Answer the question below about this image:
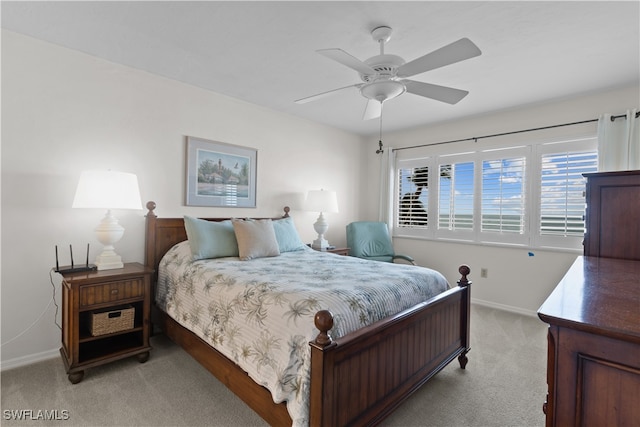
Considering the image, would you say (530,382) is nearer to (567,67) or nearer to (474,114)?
(567,67)

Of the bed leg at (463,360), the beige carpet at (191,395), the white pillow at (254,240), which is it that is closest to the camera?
the beige carpet at (191,395)

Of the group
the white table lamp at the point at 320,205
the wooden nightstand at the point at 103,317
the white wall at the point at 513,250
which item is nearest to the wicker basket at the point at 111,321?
the wooden nightstand at the point at 103,317

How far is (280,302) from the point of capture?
162 cm

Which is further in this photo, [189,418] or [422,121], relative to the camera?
[422,121]

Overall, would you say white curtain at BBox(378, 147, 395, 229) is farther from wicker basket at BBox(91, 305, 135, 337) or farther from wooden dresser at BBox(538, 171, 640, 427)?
wooden dresser at BBox(538, 171, 640, 427)

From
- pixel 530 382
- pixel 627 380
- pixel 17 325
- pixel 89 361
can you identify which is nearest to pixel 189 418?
pixel 89 361

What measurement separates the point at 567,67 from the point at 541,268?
2.11 m

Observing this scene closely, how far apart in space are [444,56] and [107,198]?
2.43 m

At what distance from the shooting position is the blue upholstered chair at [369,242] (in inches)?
170

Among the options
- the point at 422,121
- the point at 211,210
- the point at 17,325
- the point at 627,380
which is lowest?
the point at 17,325

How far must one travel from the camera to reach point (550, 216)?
349cm

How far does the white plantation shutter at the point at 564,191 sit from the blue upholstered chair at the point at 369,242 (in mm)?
1670

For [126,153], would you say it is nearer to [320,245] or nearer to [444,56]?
[320,245]

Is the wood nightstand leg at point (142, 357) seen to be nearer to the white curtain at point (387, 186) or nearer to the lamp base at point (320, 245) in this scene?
the lamp base at point (320, 245)
